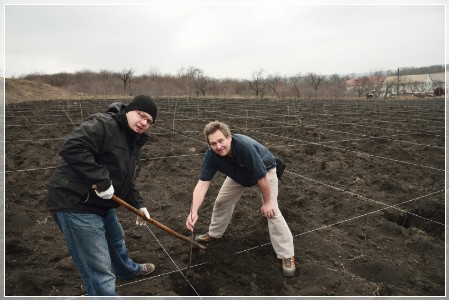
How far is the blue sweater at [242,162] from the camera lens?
2.24 metres

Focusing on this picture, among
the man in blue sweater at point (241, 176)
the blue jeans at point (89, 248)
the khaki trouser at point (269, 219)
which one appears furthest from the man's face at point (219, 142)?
the blue jeans at point (89, 248)

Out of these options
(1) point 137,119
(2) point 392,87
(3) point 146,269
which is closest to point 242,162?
(1) point 137,119

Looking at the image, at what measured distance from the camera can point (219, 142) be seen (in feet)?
7.09

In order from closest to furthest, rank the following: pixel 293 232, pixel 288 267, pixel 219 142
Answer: pixel 219 142 < pixel 288 267 < pixel 293 232

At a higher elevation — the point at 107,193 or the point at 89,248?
the point at 107,193

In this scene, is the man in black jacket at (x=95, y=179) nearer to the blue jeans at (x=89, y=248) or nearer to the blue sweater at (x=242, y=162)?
the blue jeans at (x=89, y=248)

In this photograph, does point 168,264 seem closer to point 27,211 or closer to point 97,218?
point 97,218

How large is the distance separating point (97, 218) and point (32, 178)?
3.54 m

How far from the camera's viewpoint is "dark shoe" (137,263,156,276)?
245 centimetres

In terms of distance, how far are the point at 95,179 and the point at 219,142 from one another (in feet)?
2.77

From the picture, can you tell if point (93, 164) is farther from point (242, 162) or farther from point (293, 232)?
point (293, 232)

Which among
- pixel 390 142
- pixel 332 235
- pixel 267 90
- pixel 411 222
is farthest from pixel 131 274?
pixel 267 90

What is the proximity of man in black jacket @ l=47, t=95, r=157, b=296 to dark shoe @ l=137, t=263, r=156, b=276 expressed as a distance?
0.63 metres

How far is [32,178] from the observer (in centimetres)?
467
